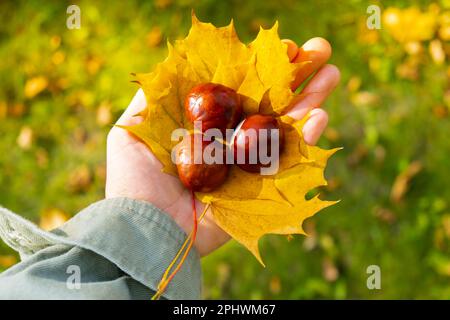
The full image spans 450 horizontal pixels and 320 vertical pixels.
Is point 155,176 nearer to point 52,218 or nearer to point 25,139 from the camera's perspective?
point 52,218

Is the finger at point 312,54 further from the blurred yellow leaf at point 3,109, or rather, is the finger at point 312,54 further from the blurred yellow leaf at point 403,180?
the blurred yellow leaf at point 3,109

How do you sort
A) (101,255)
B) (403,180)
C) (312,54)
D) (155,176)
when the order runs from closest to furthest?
(101,255)
(155,176)
(312,54)
(403,180)

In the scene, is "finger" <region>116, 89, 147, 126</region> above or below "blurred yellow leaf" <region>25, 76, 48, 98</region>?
below

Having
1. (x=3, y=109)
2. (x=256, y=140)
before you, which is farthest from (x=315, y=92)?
(x=3, y=109)

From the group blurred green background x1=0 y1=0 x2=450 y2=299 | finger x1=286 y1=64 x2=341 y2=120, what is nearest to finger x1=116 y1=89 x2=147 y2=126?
finger x1=286 y1=64 x2=341 y2=120

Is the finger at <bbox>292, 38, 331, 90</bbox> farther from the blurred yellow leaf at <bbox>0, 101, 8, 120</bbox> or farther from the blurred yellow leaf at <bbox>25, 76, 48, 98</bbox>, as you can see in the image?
the blurred yellow leaf at <bbox>0, 101, 8, 120</bbox>

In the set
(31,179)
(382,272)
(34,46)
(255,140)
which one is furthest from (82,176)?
(382,272)

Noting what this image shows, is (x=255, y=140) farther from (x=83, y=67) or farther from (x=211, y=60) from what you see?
(x=83, y=67)
